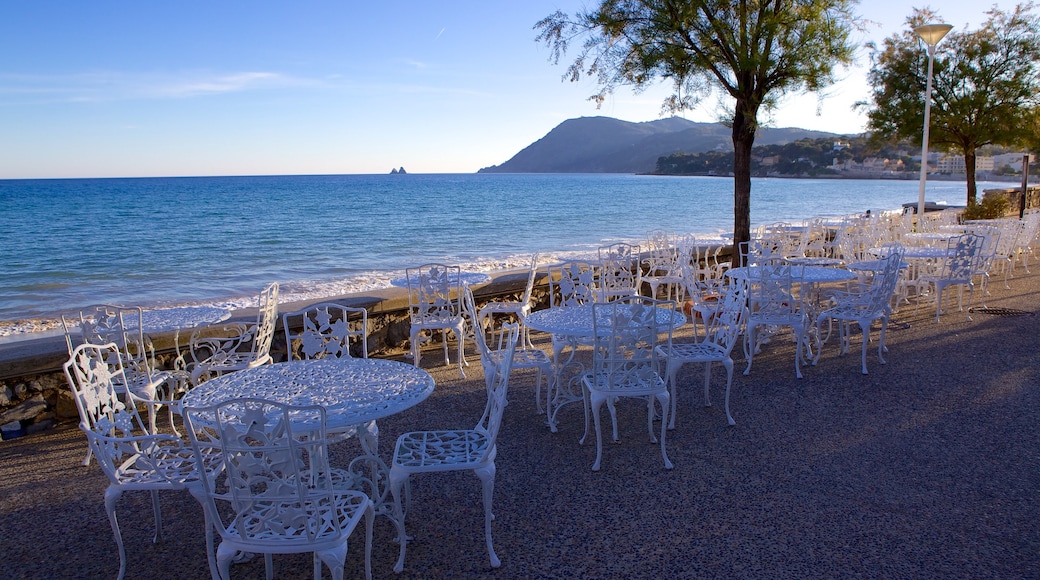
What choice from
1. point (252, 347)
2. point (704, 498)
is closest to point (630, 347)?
point (704, 498)

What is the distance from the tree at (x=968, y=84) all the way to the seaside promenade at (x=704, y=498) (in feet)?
32.2

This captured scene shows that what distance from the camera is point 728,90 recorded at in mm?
7000

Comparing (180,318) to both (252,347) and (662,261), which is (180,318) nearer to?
(252,347)

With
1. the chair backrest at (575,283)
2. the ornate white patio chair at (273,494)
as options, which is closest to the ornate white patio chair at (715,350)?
the chair backrest at (575,283)

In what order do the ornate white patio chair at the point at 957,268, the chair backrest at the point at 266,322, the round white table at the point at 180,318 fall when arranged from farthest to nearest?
the ornate white patio chair at the point at 957,268 < the chair backrest at the point at 266,322 < the round white table at the point at 180,318

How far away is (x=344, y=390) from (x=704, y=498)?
186 centimetres

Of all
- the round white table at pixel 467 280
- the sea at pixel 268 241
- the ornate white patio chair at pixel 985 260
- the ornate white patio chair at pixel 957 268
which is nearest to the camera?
the round white table at pixel 467 280

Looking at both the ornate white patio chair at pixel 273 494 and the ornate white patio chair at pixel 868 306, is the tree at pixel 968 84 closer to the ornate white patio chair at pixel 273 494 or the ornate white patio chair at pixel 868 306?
the ornate white patio chair at pixel 868 306

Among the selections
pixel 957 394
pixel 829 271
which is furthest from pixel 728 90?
pixel 957 394

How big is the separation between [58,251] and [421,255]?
1059cm

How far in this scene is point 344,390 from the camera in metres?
2.73

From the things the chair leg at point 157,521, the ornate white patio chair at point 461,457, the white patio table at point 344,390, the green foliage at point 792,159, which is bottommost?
the chair leg at point 157,521

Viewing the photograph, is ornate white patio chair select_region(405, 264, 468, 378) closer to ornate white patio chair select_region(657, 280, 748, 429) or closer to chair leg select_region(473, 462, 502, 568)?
ornate white patio chair select_region(657, 280, 748, 429)

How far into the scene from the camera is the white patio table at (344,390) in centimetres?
250
